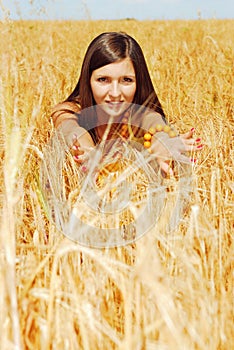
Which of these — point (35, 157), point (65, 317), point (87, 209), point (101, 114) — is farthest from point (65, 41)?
point (65, 317)

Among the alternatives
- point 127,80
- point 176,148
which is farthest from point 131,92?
point 176,148

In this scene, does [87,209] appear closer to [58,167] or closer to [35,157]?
[58,167]

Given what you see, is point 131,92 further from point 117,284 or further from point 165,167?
point 117,284

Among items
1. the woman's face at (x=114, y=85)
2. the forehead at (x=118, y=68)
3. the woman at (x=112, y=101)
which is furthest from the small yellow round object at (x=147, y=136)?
the forehead at (x=118, y=68)

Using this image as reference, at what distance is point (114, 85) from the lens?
1.57 metres

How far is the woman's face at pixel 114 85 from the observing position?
1581 mm

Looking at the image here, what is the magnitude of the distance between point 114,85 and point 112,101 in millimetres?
59

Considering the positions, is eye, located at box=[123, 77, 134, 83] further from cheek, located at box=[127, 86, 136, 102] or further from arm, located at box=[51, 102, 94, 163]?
arm, located at box=[51, 102, 94, 163]

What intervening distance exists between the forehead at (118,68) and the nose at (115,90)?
0.04 m

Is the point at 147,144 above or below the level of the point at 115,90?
below

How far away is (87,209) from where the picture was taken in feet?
3.22

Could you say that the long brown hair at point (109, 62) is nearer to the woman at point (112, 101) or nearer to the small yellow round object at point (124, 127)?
the woman at point (112, 101)

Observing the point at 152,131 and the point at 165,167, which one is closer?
the point at 165,167

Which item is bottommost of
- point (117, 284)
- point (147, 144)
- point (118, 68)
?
point (117, 284)
